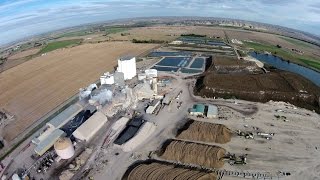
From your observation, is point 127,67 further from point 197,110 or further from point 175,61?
point 197,110

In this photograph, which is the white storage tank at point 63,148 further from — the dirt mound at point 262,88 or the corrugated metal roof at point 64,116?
the dirt mound at point 262,88

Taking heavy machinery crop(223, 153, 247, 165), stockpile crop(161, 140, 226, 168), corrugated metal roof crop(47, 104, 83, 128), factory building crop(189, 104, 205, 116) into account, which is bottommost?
heavy machinery crop(223, 153, 247, 165)

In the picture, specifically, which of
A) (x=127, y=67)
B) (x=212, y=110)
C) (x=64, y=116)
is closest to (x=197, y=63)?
(x=127, y=67)

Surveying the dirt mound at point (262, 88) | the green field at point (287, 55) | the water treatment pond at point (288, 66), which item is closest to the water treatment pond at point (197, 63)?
the dirt mound at point (262, 88)

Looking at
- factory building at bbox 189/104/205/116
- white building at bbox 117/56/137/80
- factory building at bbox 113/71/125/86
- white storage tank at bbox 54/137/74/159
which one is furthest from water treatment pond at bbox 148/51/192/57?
white storage tank at bbox 54/137/74/159

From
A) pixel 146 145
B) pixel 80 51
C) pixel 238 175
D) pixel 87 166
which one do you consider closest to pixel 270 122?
pixel 238 175

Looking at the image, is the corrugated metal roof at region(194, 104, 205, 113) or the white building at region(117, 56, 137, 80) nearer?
the corrugated metal roof at region(194, 104, 205, 113)

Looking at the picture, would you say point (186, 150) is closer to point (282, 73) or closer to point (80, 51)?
point (282, 73)

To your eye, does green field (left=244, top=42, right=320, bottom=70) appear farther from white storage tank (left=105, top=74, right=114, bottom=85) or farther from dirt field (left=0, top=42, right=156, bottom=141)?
white storage tank (left=105, top=74, right=114, bottom=85)
